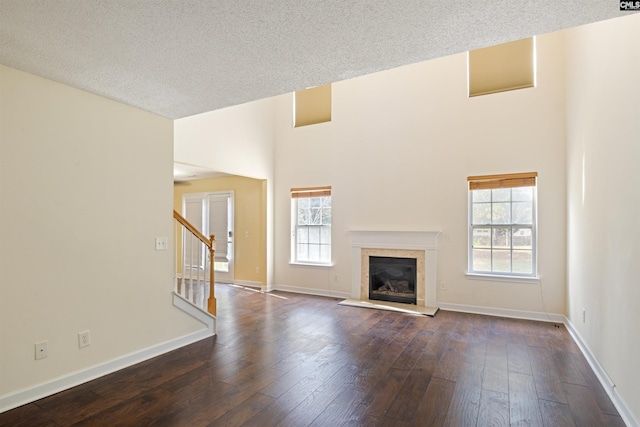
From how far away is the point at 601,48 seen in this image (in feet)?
9.68

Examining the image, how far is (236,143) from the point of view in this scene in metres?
5.81

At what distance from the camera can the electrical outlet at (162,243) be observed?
3.45 m

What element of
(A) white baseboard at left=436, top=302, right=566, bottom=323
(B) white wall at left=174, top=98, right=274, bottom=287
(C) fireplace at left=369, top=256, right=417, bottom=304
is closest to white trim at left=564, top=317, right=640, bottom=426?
(A) white baseboard at left=436, top=302, right=566, bottom=323

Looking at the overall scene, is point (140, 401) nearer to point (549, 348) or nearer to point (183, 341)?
point (183, 341)

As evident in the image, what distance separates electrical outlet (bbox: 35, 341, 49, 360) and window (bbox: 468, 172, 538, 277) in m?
4.97

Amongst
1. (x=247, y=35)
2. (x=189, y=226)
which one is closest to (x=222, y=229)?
(x=189, y=226)

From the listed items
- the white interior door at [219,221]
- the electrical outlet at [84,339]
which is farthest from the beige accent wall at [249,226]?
the electrical outlet at [84,339]

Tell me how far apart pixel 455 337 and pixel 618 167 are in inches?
92.9

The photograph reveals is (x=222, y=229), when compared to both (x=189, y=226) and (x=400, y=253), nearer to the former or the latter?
(x=189, y=226)

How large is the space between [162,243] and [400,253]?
3.57 meters

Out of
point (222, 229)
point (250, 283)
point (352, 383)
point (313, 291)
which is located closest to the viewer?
point (352, 383)

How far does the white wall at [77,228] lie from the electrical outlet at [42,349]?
39 mm

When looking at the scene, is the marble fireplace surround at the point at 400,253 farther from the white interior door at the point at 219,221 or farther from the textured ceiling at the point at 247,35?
the textured ceiling at the point at 247,35

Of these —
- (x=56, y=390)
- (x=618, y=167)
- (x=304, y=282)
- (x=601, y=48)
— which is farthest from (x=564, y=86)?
(x=56, y=390)
